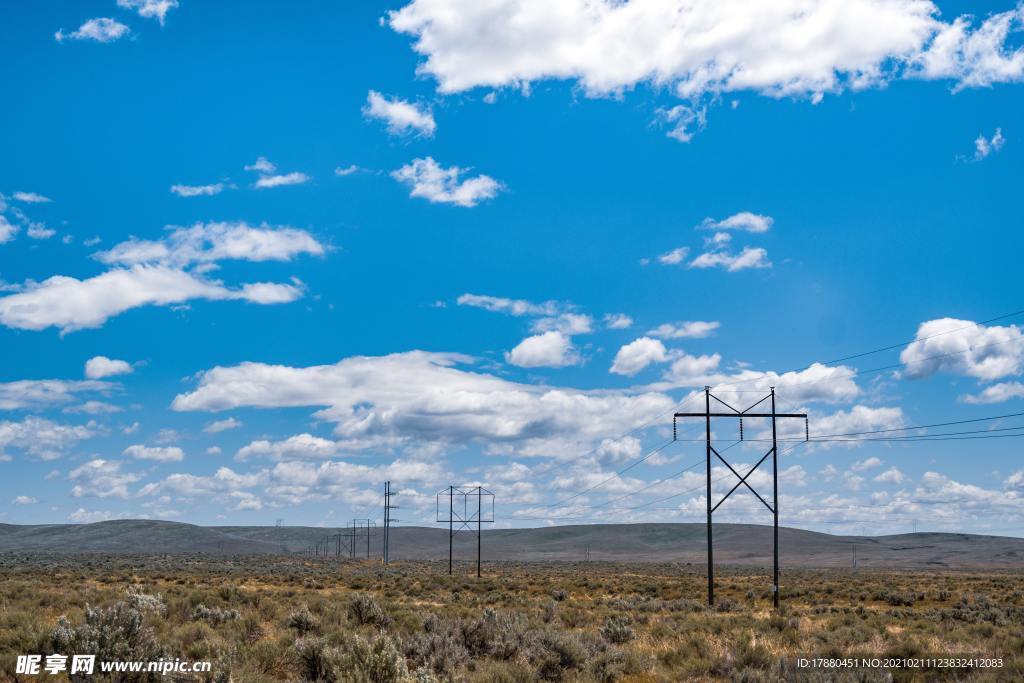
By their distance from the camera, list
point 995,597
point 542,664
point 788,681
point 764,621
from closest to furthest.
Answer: point 788,681, point 542,664, point 764,621, point 995,597

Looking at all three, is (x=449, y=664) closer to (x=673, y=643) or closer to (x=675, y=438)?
(x=673, y=643)

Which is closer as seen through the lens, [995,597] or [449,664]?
[449,664]

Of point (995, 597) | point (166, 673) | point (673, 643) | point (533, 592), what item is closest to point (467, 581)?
point (533, 592)

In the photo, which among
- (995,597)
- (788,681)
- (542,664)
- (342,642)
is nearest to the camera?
(788,681)

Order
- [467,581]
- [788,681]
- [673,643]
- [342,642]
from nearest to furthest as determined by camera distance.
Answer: [788,681], [342,642], [673,643], [467,581]

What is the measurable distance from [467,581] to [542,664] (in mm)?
41734

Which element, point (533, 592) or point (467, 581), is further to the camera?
point (467, 581)

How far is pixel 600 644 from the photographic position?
18953 millimetres

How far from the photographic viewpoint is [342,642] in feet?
58.6

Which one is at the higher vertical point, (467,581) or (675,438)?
(675,438)

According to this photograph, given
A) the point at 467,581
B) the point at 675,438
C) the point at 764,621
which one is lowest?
the point at 467,581

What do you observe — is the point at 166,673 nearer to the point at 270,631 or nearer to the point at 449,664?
the point at 449,664

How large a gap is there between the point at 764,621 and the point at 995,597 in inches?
1152

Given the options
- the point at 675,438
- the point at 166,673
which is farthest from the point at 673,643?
the point at 675,438
